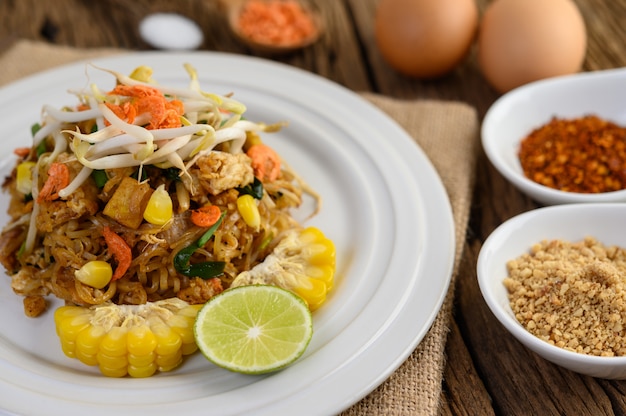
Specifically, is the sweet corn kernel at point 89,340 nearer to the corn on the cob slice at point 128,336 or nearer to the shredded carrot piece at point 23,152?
the corn on the cob slice at point 128,336

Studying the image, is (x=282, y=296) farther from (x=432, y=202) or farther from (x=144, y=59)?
(x=144, y=59)

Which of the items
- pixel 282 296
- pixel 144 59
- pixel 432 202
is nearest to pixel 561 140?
pixel 432 202

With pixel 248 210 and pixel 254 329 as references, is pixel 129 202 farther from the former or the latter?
pixel 254 329

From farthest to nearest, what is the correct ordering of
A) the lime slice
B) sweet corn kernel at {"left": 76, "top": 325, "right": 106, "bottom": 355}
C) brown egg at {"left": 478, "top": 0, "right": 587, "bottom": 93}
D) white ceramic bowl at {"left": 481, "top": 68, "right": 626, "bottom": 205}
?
1. brown egg at {"left": 478, "top": 0, "right": 587, "bottom": 93}
2. white ceramic bowl at {"left": 481, "top": 68, "right": 626, "bottom": 205}
3. sweet corn kernel at {"left": 76, "top": 325, "right": 106, "bottom": 355}
4. the lime slice

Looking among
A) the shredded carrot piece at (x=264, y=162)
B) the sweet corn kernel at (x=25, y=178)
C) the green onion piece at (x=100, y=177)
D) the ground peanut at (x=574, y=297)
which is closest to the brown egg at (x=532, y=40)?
the ground peanut at (x=574, y=297)

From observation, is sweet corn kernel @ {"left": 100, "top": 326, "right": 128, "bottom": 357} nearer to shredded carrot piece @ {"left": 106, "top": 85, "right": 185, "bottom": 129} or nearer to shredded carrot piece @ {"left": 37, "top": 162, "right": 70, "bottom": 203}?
shredded carrot piece @ {"left": 37, "top": 162, "right": 70, "bottom": 203}

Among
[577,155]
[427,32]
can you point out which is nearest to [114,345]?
[577,155]

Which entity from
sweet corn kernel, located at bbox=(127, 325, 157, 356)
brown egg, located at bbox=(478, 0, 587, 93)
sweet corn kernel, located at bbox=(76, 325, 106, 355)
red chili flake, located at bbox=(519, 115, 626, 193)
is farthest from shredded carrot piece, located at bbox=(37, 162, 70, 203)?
brown egg, located at bbox=(478, 0, 587, 93)
